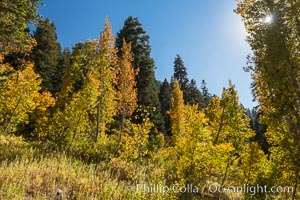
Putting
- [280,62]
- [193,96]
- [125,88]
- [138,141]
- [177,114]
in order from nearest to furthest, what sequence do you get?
[280,62] < [138,141] < [125,88] < [177,114] < [193,96]

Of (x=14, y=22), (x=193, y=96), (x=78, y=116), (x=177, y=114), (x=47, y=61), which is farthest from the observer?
(x=193, y=96)

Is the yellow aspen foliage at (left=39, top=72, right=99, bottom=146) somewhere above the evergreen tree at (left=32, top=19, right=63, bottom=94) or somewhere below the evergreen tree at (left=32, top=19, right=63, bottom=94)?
below

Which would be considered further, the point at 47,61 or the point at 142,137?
the point at 47,61

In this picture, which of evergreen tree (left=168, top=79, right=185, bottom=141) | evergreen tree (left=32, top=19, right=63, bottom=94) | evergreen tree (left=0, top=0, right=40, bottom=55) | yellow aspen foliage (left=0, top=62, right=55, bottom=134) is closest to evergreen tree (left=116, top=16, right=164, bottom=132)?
evergreen tree (left=168, top=79, right=185, bottom=141)

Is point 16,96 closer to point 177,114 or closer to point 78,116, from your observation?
point 78,116

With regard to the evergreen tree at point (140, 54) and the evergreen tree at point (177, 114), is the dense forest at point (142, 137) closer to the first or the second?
the evergreen tree at point (177, 114)

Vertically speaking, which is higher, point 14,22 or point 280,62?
point 14,22

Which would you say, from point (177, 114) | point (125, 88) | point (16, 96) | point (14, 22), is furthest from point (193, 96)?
point (14, 22)

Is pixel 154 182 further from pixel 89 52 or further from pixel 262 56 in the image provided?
pixel 89 52

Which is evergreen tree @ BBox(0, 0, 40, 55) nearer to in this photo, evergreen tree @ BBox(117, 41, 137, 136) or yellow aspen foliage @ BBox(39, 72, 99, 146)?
yellow aspen foliage @ BBox(39, 72, 99, 146)

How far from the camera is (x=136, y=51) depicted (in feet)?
123

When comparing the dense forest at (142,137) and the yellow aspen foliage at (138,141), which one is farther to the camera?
the yellow aspen foliage at (138,141)

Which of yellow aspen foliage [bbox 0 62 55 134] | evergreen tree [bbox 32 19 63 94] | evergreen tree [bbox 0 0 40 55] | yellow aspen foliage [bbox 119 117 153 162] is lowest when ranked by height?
yellow aspen foliage [bbox 119 117 153 162]

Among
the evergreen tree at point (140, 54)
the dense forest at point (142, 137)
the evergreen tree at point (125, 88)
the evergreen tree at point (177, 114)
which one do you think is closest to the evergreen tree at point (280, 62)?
the dense forest at point (142, 137)
